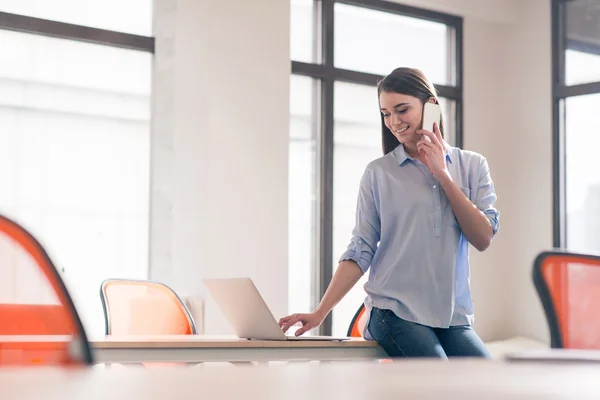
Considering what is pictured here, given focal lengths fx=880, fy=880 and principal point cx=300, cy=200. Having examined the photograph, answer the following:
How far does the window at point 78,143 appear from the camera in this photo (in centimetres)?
501

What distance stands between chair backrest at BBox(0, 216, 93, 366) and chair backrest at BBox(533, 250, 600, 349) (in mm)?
1036

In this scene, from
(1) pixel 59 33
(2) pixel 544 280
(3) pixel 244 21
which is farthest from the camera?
(3) pixel 244 21

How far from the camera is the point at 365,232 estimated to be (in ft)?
8.82

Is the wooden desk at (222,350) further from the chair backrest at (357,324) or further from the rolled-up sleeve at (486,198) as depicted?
the chair backrest at (357,324)

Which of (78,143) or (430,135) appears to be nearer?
(430,135)

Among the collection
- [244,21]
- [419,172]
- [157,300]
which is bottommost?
[157,300]

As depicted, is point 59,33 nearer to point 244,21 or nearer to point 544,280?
point 244,21

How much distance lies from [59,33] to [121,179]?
36.6 inches

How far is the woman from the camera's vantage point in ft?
8.16

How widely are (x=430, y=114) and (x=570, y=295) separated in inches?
33.5

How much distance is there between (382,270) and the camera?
260 cm

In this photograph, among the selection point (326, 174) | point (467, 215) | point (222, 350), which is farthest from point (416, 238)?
point (326, 174)

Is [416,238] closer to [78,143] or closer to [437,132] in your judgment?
[437,132]

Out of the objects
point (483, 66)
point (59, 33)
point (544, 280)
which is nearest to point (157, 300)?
point (544, 280)
